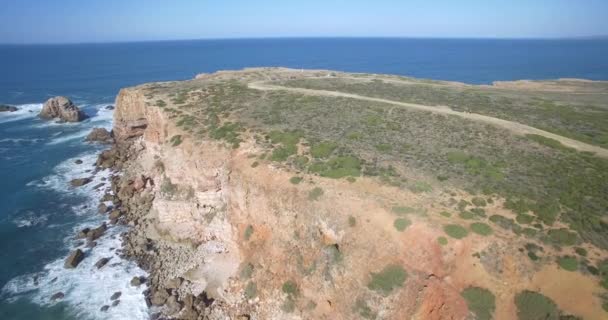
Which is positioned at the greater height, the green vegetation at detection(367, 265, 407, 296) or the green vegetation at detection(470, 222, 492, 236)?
the green vegetation at detection(470, 222, 492, 236)

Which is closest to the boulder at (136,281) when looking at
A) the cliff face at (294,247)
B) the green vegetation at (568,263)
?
the cliff face at (294,247)

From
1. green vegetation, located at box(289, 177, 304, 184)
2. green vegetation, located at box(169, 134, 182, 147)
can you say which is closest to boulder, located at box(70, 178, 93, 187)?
green vegetation, located at box(169, 134, 182, 147)

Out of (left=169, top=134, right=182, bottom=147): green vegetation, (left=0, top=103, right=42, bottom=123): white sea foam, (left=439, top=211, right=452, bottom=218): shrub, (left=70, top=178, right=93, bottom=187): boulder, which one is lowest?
(left=70, top=178, right=93, bottom=187): boulder

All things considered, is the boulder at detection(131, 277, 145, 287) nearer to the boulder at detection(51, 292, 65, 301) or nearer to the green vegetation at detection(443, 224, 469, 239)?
the boulder at detection(51, 292, 65, 301)

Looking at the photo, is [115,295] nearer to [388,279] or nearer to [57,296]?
[57,296]

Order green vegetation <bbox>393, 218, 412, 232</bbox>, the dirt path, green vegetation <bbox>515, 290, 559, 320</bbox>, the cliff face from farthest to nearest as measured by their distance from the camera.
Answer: the dirt path
green vegetation <bbox>393, 218, 412, 232</bbox>
the cliff face
green vegetation <bbox>515, 290, 559, 320</bbox>

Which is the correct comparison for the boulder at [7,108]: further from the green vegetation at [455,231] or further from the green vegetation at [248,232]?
the green vegetation at [455,231]

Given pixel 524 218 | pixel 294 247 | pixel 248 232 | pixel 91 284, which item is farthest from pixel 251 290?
pixel 524 218

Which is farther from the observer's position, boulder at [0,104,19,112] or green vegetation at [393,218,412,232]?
boulder at [0,104,19,112]
